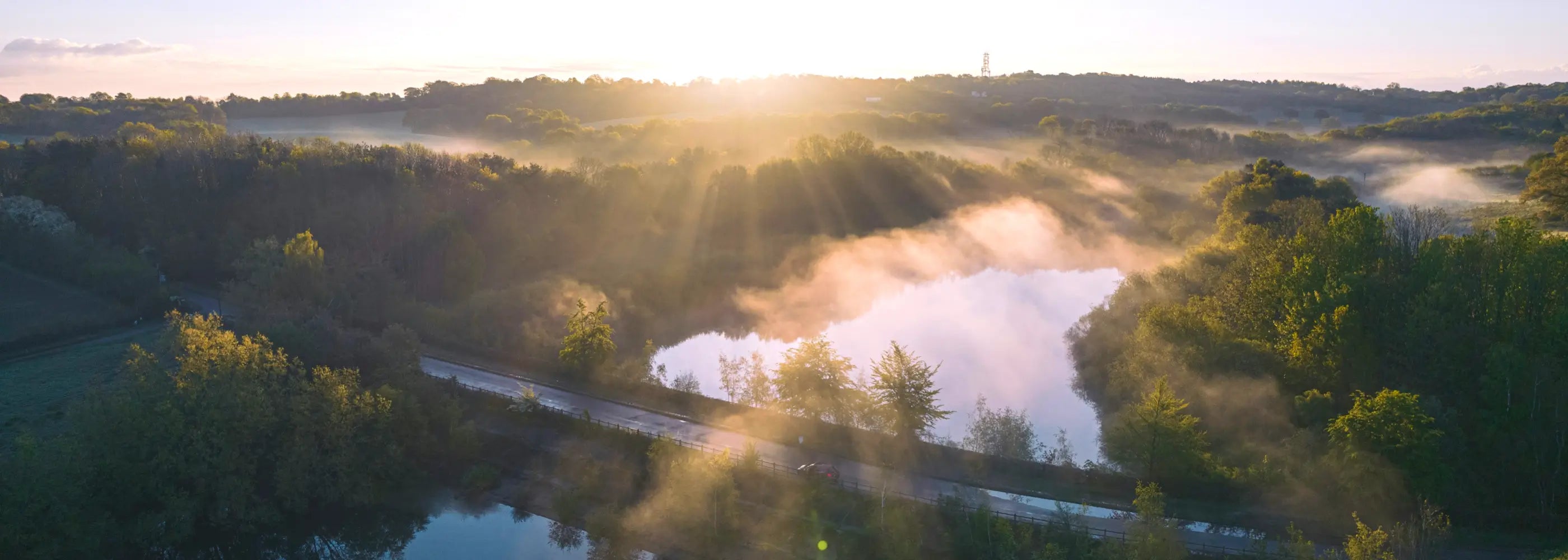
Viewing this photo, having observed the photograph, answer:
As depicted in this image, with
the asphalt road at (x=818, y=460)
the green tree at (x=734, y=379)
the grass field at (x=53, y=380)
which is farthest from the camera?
the green tree at (x=734, y=379)

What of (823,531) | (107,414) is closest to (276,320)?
(107,414)

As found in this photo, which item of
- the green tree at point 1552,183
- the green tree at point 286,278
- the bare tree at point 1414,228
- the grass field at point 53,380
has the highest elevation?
the green tree at point 1552,183

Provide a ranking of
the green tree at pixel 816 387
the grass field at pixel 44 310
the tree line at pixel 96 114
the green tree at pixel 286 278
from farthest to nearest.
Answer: the tree line at pixel 96 114 → the green tree at pixel 286 278 → the grass field at pixel 44 310 → the green tree at pixel 816 387

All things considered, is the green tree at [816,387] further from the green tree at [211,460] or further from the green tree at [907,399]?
the green tree at [211,460]

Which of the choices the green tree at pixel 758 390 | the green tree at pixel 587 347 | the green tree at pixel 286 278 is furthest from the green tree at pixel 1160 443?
the green tree at pixel 286 278

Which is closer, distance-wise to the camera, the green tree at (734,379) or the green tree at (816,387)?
the green tree at (816,387)

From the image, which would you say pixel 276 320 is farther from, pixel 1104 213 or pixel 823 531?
pixel 1104 213

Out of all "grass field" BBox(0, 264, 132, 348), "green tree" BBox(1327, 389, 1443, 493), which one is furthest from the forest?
"grass field" BBox(0, 264, 132, 348)

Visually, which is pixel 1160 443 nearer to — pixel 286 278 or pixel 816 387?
pixel 816 387
